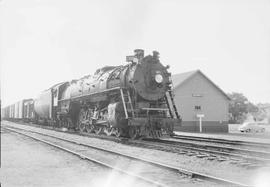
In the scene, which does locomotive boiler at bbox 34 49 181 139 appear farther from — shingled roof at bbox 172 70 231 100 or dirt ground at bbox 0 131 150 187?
shingled roof at bbox 172 70 231 100

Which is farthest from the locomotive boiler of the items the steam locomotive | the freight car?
the freight car

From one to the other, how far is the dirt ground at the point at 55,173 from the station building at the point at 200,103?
25.4 metres

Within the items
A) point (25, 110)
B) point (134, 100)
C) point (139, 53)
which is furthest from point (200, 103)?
point (134, 100)

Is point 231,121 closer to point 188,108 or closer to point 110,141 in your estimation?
point 188,108

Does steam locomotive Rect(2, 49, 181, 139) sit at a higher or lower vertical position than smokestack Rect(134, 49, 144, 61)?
lower

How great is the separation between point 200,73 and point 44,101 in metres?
17.1

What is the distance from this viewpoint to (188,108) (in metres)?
34.9

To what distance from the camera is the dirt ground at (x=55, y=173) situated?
6.23 m

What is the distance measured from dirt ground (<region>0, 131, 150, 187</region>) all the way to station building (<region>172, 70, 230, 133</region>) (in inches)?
999

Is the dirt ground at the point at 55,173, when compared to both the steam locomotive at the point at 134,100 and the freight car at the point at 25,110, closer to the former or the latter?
the steam locomotive at the point at 134,100

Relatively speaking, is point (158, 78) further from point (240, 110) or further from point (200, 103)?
point (240, 110)

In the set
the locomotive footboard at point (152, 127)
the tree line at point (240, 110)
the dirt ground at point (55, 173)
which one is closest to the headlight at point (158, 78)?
the locomotive footboard at point (152, 127)

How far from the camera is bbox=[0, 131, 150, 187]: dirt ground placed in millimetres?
6227

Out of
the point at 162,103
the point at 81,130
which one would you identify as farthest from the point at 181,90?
the point at 162,103
